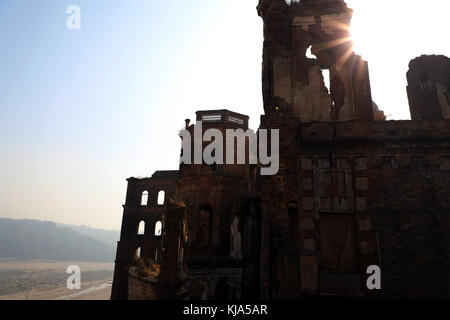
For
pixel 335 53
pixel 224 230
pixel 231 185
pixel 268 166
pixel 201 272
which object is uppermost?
pixel 335 53

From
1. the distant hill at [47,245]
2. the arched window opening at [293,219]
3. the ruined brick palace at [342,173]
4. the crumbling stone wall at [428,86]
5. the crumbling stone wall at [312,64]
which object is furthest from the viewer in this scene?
the distant hill at [47,245]

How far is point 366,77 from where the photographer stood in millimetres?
9156

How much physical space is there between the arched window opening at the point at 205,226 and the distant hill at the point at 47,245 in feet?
463

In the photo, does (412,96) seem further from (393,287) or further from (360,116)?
(393,287)

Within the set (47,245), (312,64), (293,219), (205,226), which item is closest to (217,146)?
(205,226)

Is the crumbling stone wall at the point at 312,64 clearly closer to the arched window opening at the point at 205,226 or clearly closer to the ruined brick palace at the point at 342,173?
the ruined brick palace at the point at 342,173

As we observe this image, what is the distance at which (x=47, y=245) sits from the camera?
141500mm

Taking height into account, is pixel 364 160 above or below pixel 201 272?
above

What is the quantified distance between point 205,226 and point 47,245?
154 metres

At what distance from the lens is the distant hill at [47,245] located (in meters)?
133

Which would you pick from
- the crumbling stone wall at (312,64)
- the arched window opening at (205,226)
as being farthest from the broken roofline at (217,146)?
the crumbling stone wall at (312,64)

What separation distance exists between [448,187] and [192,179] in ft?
52.1

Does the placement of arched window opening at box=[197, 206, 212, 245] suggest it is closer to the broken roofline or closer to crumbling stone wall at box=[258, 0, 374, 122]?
the broken roofline

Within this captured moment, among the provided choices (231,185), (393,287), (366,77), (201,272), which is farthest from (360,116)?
(231,185)
